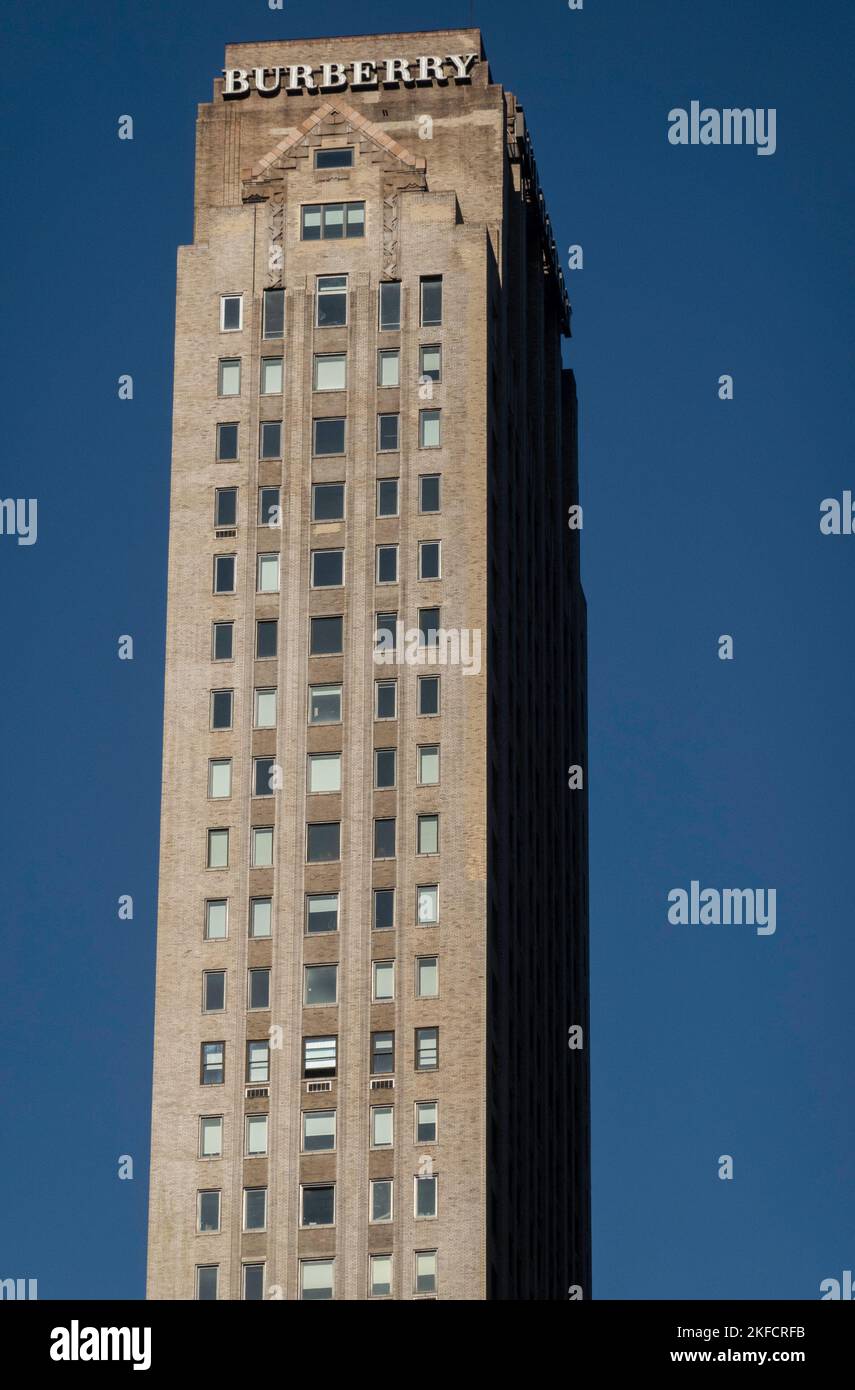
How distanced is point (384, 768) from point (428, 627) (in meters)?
5.92

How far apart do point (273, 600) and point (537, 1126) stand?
24658 millimetres

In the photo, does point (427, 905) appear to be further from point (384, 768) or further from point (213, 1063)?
point (213, 1063)

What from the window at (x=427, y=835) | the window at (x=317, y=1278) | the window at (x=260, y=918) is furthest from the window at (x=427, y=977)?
the window at (x=317, y=1278)

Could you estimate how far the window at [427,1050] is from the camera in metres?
113

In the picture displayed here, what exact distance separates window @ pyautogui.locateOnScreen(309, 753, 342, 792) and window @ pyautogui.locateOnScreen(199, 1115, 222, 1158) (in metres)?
12.9

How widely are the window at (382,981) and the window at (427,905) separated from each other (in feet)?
6.73

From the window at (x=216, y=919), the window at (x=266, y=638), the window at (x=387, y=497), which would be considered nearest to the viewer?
the window at (x=216, y=919)

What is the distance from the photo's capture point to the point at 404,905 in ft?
381

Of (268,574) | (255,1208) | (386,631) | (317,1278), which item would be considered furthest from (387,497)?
(317,1278)

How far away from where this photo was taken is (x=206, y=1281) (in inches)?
4345

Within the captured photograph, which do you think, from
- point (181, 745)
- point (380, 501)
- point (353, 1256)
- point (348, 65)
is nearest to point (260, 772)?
point (181, 745)

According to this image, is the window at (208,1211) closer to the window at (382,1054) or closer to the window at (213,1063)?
the window at (213,1063)
